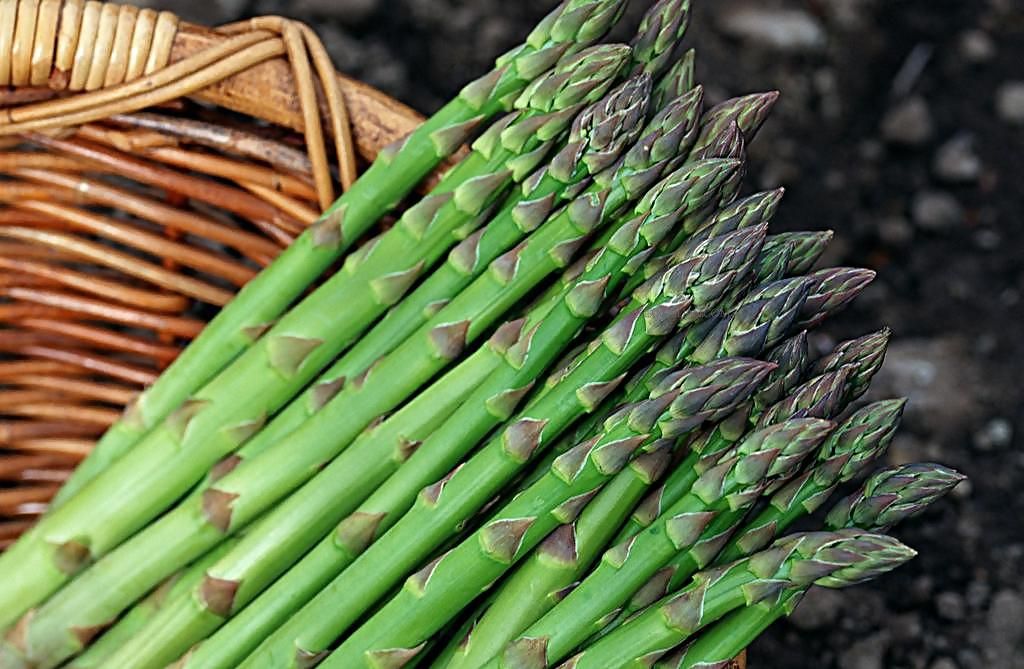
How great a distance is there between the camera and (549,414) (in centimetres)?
122

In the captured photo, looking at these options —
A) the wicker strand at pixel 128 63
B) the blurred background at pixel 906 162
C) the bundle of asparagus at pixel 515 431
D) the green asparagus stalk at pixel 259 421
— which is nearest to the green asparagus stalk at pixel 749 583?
the bundle of asparagus at pixel 515 431

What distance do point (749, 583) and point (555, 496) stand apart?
0.20 metres

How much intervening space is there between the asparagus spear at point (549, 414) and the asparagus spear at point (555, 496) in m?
0.03

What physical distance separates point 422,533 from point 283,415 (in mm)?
276

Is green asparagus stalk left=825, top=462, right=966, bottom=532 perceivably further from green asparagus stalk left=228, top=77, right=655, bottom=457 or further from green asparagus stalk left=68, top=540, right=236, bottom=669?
green asparagus stalk left=68, top=540, right=236, bottom=669

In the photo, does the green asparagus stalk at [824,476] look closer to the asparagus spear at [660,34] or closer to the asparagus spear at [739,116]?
the asparagus spear at [739,116]

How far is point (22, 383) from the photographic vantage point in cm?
176

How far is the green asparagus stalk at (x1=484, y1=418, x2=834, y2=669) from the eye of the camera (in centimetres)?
117

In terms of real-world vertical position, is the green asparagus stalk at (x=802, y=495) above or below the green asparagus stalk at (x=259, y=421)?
below

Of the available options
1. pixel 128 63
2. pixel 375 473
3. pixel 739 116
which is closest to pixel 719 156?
pixel 739 116

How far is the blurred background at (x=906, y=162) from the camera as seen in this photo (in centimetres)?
225

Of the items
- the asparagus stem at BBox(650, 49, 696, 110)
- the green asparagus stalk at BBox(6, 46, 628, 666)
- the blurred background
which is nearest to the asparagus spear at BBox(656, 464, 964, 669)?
the green asparagus stalk at BBox(6, 46, 628, 666)

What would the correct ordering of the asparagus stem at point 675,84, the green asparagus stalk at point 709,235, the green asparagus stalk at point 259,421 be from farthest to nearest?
1. the asparagus stem at point 675,84
2. the green asparagus stalk at point 259,421
3. the green asparagus stalk at point 709,235

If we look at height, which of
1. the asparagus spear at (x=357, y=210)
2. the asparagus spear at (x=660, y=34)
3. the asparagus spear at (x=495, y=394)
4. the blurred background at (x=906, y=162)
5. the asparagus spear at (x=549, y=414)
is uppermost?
the asparagus spear at (x=357, y=210)
